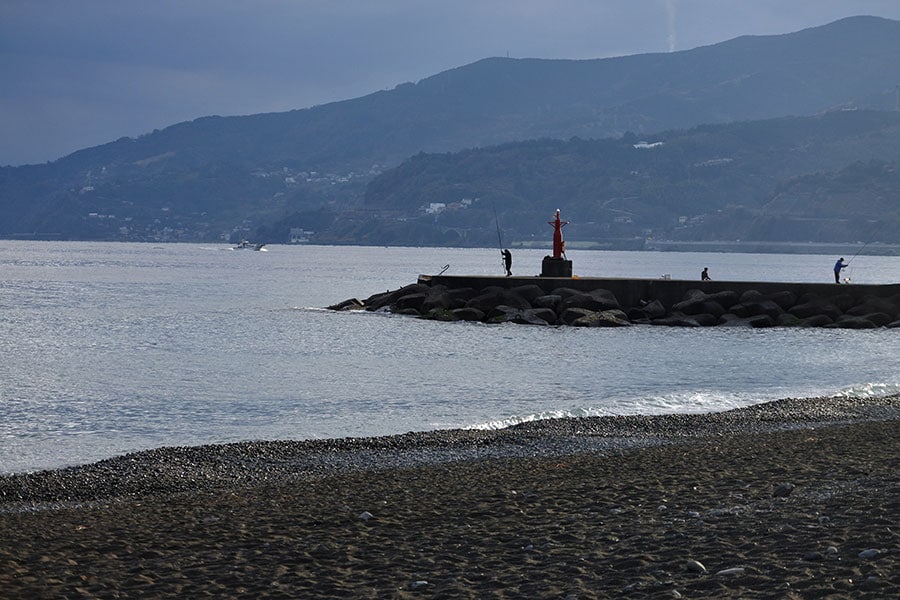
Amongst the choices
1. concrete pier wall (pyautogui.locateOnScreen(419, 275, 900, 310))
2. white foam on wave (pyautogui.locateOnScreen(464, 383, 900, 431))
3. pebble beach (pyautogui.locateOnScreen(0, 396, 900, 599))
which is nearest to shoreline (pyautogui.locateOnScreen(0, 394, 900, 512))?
pebble beach (pyautogui.locateOnScreen(0, 396, 900, 599))

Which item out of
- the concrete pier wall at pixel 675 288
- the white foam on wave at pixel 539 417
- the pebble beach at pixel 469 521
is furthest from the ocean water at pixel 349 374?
the concrete pier wall at pixel 675 288

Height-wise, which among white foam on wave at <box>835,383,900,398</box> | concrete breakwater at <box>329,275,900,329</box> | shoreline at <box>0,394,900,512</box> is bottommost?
shoreline at <box>0,394,900,512</box>

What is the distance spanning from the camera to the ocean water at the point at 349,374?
1744 centimetres

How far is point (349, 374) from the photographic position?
82.3 feet

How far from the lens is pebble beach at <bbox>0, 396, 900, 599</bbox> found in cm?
696

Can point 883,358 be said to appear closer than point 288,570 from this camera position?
No

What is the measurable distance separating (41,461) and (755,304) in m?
30.3

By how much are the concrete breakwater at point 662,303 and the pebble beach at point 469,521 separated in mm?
25162

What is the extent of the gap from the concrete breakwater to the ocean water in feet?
4.18

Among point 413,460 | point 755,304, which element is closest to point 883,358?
point 755,304

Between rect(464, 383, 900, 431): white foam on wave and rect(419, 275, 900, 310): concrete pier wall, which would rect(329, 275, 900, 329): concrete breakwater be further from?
rect(464, 383, 900, 431): white foam on wave

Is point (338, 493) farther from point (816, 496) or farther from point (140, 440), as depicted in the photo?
point (140, 440)

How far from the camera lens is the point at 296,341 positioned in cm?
3425

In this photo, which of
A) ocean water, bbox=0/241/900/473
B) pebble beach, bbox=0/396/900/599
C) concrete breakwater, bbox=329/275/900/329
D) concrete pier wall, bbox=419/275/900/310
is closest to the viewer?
pebble beach, bbox=0/396/900/599
